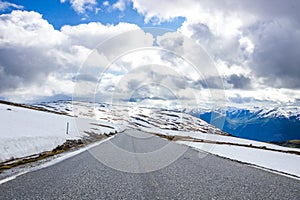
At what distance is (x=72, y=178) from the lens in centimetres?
851

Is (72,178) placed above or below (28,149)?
above

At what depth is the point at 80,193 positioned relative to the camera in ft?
21.6

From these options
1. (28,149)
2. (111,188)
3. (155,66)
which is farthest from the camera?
(155,66)

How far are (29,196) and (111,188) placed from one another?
6.71 feet

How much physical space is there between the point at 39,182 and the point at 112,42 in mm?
14346

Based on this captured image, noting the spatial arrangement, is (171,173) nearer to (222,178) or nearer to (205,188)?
(222,178)

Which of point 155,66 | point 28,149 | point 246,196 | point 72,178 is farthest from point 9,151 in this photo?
point 155,66

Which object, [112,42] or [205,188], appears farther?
[112,42]

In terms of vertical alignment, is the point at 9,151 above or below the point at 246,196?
below

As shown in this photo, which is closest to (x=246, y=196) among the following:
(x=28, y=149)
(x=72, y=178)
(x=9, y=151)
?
(x=72, y=178)

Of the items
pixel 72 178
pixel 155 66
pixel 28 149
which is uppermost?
pixel 155 66

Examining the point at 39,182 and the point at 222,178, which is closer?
the point at 39,182

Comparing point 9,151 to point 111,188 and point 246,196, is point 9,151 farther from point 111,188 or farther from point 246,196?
point 246,196

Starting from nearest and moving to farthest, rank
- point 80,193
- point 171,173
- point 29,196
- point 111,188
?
point 29,196, point 80,193, point 111,188, point 171,173
